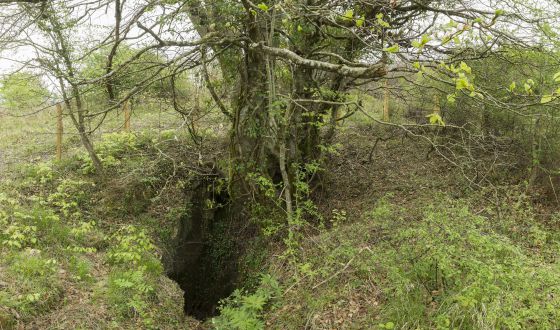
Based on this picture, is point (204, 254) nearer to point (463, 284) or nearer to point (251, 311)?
point (251, 311)

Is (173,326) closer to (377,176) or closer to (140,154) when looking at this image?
(140,154)

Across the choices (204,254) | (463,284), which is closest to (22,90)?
(204,254)

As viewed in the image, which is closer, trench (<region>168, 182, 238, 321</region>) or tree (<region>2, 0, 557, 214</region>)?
tree (<region>2, 0, 557, 214</region>)

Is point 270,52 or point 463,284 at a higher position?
point 270,52

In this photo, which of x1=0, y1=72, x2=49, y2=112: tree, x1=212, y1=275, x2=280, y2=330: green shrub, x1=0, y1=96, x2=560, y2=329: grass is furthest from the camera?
x1=0, y1=72, x2=49, y2=112: tree

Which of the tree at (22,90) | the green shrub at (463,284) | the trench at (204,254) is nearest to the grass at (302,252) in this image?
the green shrub at (463,284)

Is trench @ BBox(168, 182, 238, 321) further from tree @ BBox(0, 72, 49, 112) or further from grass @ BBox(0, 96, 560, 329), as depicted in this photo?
tree @ BBox(0, 72, 49, 112)

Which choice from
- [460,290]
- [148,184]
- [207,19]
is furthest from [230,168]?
[460,290]

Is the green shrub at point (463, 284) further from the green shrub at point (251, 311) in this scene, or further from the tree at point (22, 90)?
the tree at point (22, 90)

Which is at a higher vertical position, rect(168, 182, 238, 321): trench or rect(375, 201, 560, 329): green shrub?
rect(375, 201, 560, 329): green shrub

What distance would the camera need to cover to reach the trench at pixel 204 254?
8.02m

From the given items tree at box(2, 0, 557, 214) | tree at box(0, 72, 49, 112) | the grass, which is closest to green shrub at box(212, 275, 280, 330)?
the grass

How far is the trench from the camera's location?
802 centimetres

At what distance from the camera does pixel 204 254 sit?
28.6 feet
